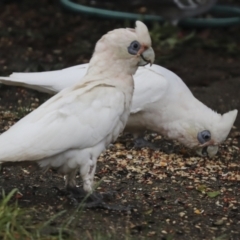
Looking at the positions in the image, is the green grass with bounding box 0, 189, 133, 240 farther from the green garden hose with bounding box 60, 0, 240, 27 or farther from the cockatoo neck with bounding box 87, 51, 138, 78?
the green garden hose with bounding box 60, 0, 240, 27

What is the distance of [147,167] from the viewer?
5711 mm

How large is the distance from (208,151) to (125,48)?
5.57ft

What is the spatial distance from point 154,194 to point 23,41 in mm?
4342

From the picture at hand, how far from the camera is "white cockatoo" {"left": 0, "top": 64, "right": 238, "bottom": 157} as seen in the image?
585cm

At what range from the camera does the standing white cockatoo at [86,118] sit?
439cm

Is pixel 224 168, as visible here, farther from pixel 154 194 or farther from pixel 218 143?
pixel 154 194

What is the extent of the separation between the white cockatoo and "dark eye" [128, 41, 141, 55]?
1.27m

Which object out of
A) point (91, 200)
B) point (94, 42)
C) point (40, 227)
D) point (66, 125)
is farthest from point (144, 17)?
point (40, 227)

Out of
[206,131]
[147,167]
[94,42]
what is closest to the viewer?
[147,167]

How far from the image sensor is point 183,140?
606cm

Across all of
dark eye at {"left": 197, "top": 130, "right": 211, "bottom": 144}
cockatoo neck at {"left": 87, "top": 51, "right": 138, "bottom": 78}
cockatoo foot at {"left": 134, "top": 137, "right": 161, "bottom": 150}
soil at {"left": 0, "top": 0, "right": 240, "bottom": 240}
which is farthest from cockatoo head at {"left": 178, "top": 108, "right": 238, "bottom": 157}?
cockatoo neck at {"left": 87, "top": 51, "right": 138, "bottom": 78}

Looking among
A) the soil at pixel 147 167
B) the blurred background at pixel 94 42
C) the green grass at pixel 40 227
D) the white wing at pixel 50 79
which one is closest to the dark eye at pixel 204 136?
the soil at pixel 147 167

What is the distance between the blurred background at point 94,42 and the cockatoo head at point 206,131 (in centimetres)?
127

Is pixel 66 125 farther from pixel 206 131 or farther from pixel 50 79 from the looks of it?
pixel 206 131
